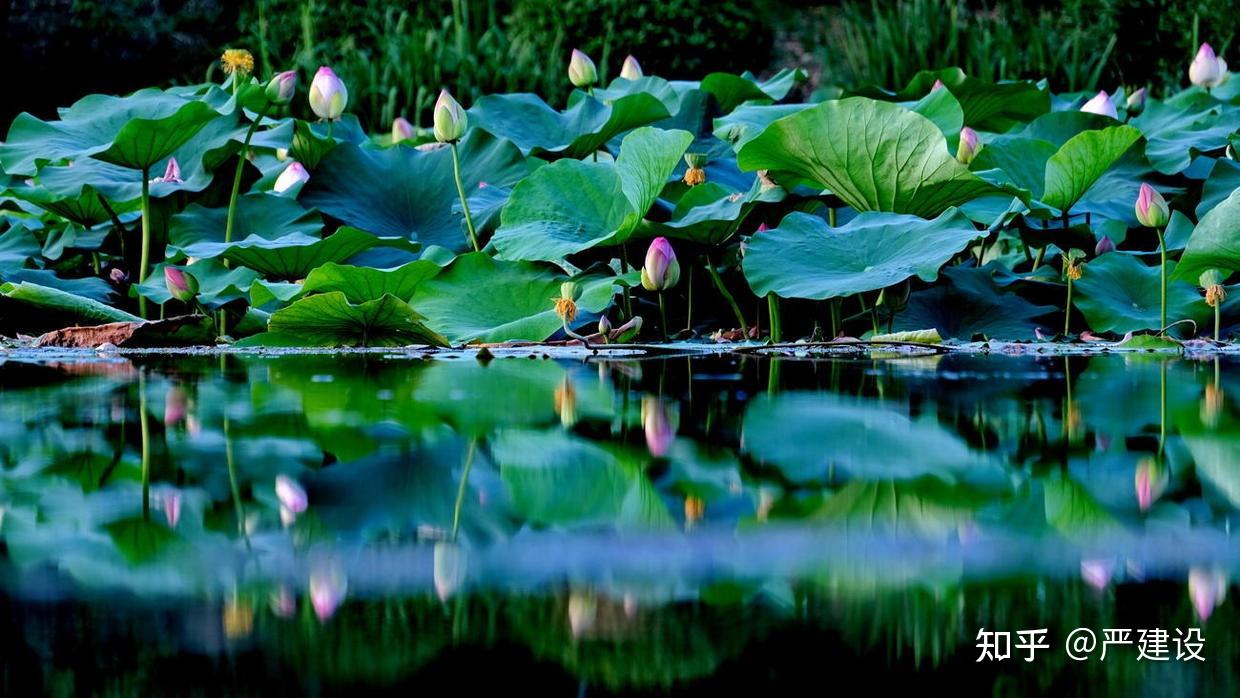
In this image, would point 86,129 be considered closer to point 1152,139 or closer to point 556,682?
point 1152,139

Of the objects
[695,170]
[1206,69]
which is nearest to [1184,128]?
[1206,69]

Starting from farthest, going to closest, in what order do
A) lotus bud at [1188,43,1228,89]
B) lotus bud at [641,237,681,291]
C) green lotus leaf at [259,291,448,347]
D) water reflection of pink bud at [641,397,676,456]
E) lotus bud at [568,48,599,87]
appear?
lotus bud at [1188,43,1228,89] < lotus bud at [568,48,599,87] < lotus bud at [641,237,681,291] < green lotus leaf at [259,291,448,347] < water reflection of pink bud at [641,397,676,456]

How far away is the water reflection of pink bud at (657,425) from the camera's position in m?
0.86

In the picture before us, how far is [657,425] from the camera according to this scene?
0.97 m

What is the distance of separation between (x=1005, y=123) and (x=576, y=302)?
150 cm

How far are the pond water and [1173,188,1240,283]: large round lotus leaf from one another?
882 mm

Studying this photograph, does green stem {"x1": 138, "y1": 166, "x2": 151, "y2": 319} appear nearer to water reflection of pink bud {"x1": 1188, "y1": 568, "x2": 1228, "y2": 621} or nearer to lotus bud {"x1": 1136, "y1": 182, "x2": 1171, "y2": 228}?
lotus bud {"x1": 1136, "y1": 182, "x2": 1171, "y2": 228}

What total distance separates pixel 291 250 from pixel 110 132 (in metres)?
0.55

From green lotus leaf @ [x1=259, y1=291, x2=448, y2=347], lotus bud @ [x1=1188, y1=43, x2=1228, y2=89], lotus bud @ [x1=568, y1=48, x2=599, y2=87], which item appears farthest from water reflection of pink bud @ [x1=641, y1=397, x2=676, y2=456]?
lotus bud @ [x1=1188, y1=43, x2=1228, y2=89]

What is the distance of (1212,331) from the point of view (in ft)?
7.30

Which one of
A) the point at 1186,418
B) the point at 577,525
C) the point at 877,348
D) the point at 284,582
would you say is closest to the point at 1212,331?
the point at 877,348

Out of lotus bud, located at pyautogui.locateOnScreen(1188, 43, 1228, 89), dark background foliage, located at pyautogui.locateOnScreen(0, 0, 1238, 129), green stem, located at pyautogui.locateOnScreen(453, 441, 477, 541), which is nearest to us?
green stem, located at pyautogui.locateOnScreen(453, 441, 477, 541)

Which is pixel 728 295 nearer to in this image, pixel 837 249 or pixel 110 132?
pixel 837 249

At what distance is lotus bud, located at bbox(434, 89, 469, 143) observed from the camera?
7.15 feet
